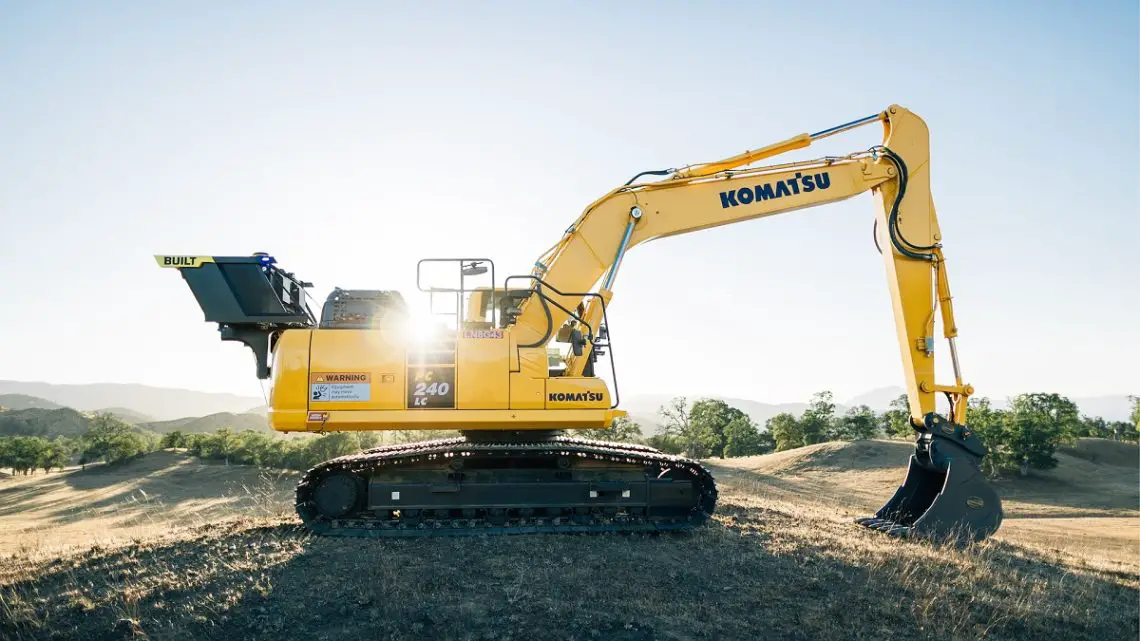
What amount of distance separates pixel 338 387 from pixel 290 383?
551 mm

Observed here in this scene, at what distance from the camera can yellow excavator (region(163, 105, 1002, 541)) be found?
8.16 metres

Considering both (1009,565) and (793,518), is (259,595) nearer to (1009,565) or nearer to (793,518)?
(793,518)

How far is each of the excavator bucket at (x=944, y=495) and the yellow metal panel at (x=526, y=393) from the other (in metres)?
5.06

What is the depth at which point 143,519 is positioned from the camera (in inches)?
631

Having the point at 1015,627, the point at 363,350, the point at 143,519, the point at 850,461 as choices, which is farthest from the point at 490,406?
the point at 850,461

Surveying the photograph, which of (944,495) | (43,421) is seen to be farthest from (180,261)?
(43,421)

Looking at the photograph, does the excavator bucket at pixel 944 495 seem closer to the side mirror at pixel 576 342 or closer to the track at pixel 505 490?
the track at pixel 505 490

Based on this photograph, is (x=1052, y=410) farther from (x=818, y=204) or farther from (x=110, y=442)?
(x=110, y=442)

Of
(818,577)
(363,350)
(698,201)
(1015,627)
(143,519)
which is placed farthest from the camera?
(143,519)

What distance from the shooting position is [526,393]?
8320 mm

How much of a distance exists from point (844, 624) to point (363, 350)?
5.78 meters

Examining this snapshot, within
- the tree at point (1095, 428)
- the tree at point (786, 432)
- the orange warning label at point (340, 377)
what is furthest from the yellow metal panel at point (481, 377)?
the tree at point (1095, 428)

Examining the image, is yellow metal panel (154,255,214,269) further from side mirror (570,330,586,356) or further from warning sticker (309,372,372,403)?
side mirror (570,330,586,356)

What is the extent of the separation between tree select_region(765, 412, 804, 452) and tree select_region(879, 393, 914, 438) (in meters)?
4.59
